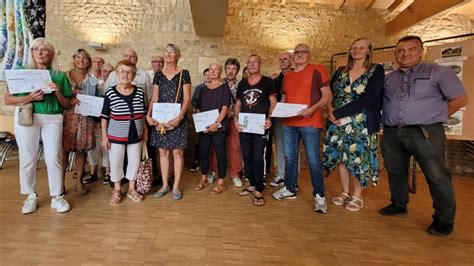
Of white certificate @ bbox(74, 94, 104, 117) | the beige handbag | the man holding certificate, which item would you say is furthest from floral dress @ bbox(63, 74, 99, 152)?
the man holding certificate

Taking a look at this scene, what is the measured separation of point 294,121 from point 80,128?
2.29 m

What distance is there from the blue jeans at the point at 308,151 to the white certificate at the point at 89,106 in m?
1.97

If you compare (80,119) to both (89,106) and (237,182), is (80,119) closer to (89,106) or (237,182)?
(89,106)

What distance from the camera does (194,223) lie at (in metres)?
2.46

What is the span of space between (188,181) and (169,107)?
1.41 metres


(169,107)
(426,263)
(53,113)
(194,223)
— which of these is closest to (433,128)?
(426,263)

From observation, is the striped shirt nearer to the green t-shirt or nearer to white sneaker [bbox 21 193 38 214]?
the green t-shirt

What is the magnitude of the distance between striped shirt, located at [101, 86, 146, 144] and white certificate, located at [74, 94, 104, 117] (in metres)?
0.17

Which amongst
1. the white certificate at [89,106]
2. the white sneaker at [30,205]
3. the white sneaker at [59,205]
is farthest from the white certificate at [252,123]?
the white sneaker at [30,205]

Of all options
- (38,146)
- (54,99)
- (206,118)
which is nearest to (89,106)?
(54,99)

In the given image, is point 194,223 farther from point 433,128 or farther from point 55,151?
point 433,128

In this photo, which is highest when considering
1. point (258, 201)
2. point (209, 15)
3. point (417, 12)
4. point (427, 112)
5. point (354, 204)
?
point (417, 12)

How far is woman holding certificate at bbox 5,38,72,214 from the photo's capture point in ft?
7.91

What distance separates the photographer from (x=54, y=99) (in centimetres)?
251
